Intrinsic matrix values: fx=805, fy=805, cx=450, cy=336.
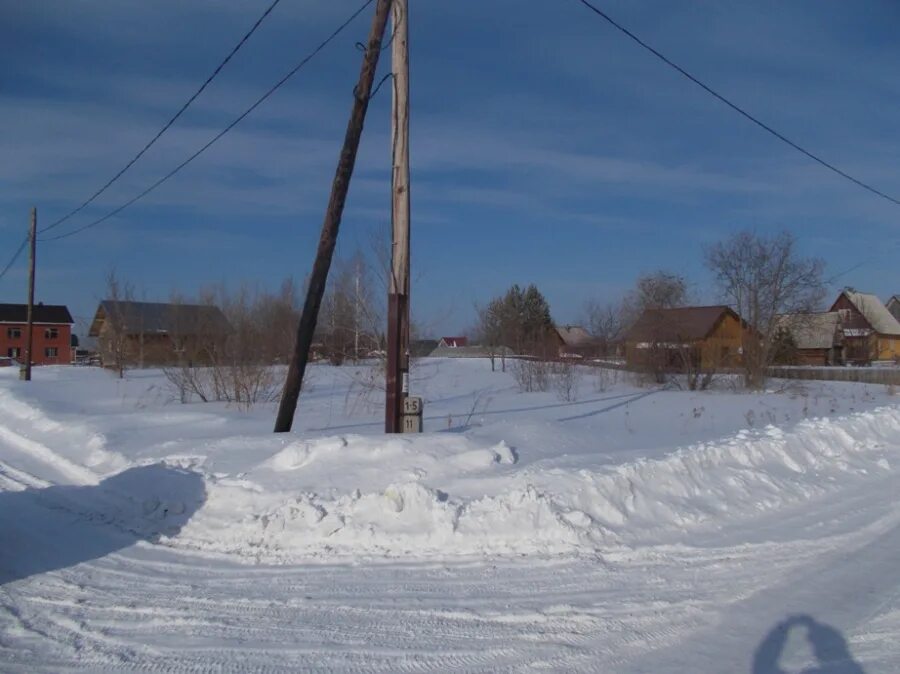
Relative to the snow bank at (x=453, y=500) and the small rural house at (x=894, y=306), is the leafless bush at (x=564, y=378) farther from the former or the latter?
the small rural house at (x=894, y=306)

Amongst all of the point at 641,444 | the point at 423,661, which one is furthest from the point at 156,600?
the point at 641,444

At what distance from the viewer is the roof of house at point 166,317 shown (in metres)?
37.2

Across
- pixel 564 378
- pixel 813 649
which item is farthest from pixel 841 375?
pixel 813 649

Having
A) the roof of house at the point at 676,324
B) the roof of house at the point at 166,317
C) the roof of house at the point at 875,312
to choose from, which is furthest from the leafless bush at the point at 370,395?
the roof of house at the point at 875,312

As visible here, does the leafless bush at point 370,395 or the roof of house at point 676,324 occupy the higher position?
the roof of house at point 676,324

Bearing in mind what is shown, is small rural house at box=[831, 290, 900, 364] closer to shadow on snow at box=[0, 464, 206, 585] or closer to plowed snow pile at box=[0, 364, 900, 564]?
plowed snow pile at box=[0, 364, 900, 564]

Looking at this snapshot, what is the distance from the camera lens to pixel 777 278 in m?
38.1

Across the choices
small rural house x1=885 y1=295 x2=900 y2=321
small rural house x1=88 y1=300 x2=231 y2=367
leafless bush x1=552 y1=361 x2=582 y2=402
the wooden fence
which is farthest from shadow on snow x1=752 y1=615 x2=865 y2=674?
small rural house x1=885 y1=295 x2=900 y2=321

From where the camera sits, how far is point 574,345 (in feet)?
156

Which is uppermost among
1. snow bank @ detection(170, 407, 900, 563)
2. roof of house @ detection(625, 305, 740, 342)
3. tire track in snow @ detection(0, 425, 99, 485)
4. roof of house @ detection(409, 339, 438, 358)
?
roof of house @ detection(625, 305, 740, 342)

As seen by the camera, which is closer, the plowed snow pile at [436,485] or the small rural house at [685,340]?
the plowed snow pile at [436,485]

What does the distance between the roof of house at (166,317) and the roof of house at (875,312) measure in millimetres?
58384

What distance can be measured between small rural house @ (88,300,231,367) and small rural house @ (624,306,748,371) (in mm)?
19318

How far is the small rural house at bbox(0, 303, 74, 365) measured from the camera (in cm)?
7719
